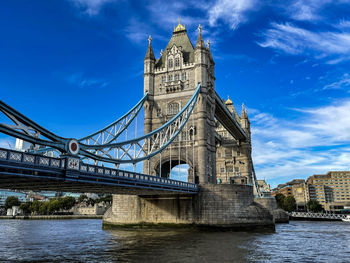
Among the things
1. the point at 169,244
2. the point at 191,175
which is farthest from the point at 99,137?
the point at 169,244

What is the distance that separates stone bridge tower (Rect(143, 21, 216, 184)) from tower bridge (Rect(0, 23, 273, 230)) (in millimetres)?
124

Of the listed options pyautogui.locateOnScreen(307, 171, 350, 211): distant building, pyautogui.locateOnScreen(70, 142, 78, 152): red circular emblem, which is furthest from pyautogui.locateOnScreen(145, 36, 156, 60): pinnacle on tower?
pyautogui.locateOnScreen(307, 171, 350, 211): distant building

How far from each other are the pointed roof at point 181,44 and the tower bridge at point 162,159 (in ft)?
0.48

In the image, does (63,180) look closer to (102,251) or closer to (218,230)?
(102,251)

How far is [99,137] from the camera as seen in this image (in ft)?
115

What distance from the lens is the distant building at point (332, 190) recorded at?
116000 millimetres

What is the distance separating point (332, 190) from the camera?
4675 inches

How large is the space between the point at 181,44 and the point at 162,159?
1726 centimetres

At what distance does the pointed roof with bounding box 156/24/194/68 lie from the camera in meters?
45.8

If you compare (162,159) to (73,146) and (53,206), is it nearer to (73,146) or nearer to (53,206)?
(73,146)

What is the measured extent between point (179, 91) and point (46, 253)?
2821cm

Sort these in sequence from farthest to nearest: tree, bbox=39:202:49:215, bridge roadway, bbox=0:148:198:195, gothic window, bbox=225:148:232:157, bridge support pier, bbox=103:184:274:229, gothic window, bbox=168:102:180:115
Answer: tree, bbox=39:202:49:215
gothic window, bbox=225:148:232:157
gothic window, bbox=168:102:180:115
bridge support pier, bbox=103:184:274:229
bridge roadway, bbox=0:148:198:195

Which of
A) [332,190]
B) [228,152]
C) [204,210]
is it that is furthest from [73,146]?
[332,190]

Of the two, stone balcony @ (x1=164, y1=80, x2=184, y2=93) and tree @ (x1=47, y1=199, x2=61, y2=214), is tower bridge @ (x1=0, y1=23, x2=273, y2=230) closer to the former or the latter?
stone balcony @ (x1=164, y1=80, x2=184, y2=93)
